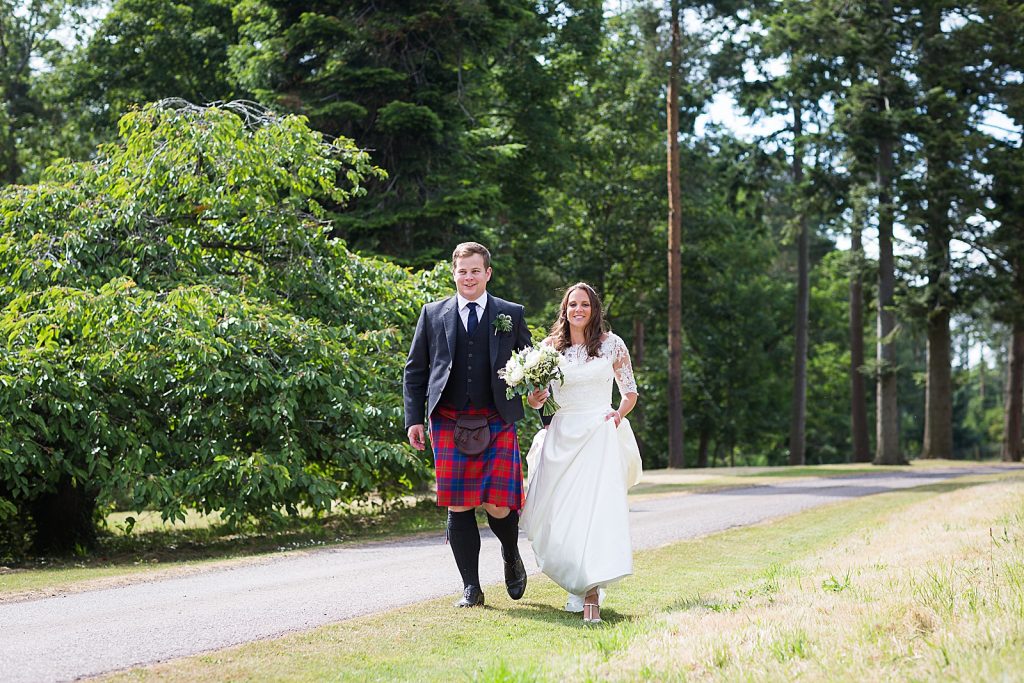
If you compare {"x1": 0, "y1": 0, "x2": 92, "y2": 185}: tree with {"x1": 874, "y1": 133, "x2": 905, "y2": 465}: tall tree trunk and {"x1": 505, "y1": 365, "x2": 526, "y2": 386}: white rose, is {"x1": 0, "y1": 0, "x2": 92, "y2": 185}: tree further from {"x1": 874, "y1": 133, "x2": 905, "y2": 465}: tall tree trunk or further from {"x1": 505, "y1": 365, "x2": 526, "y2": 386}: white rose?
{"x1": 505, "y1": 365, "x2": 526, "y2": 386}: white rose

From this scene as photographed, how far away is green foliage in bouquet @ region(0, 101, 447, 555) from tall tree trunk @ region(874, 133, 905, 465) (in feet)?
67.5

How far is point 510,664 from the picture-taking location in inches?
199

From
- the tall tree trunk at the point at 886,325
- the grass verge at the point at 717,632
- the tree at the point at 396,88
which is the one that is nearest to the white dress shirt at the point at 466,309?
the grass verge at the point at 717,632

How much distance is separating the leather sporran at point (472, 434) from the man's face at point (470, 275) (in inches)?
30.8

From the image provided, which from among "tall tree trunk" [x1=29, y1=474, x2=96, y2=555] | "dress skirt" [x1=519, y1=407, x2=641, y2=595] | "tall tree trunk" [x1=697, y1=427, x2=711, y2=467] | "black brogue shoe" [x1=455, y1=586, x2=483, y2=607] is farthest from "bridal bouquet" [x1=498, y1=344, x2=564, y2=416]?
"tall tree trunk" [x1=697, y1=427, x2=711, y2=467]

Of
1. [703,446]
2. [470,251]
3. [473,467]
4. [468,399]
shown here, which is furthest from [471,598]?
[703,446]

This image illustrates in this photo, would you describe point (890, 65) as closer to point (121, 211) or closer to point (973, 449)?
point (121, 211)

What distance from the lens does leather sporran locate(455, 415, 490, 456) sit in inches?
261

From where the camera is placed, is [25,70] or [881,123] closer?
[881,123]

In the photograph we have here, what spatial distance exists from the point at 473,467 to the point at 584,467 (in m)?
0.70

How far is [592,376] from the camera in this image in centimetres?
671

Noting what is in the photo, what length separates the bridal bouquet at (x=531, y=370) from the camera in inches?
253

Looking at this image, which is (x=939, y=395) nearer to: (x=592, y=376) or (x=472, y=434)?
(x=592, y=376)

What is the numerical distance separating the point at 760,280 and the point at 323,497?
120 ft
